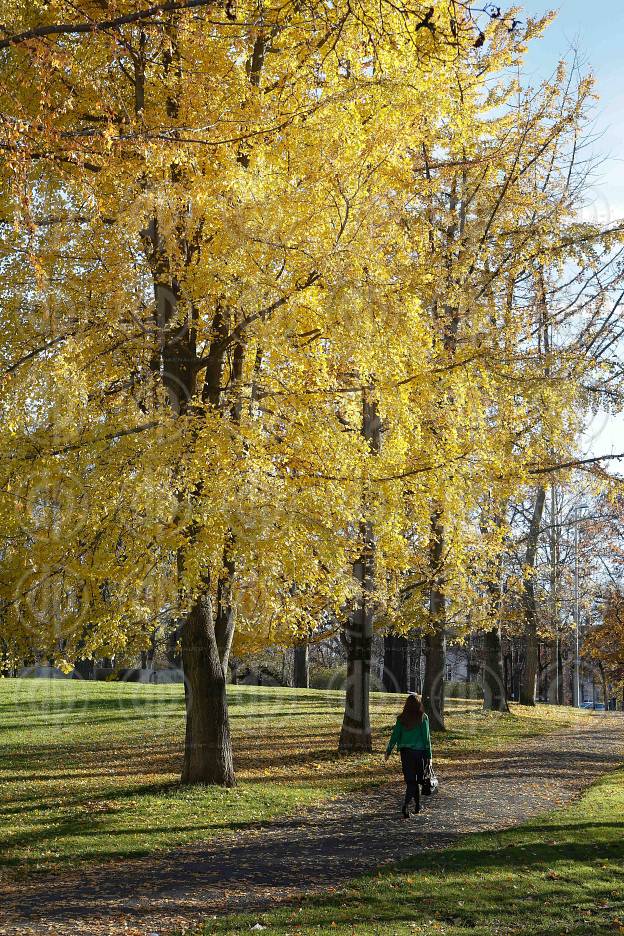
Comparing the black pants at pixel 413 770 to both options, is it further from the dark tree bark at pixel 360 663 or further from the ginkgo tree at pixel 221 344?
the dark tree bark at pixel 360 663

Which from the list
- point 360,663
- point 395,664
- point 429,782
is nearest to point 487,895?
point 429,782

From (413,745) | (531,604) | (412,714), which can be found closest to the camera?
(413,745)

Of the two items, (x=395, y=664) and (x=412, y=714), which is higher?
(x=412, y=714)

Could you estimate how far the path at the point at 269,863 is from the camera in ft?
20.5

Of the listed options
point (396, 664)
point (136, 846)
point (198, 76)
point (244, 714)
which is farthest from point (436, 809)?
point (396, 664)

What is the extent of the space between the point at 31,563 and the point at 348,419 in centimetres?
459

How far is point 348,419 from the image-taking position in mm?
11195

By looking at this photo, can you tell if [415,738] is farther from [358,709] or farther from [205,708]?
[358,709]

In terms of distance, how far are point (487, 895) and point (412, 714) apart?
3617mm

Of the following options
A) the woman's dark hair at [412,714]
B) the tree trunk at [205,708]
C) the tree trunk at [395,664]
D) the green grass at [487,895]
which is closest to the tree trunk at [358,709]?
the tree trunk at [205,708]

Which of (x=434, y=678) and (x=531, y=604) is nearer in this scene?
(x=434, y=678)

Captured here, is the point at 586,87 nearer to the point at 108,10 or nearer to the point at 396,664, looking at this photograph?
the point at 108,10

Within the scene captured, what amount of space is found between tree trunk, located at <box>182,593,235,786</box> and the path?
1.58 m

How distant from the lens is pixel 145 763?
13.7m
